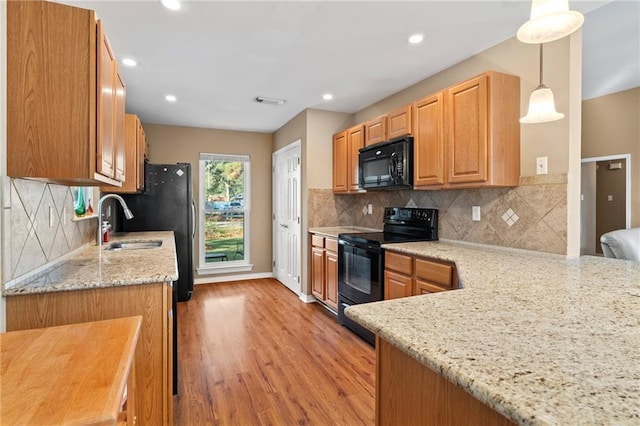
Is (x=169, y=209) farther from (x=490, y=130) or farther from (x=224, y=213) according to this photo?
(x=490, y=130)

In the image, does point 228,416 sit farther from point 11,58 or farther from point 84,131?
point 11,58

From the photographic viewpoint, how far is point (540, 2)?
1308 mm

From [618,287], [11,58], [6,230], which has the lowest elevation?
[618,287]

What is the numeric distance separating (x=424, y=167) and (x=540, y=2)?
158 centimetres

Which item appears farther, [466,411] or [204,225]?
[204,225]

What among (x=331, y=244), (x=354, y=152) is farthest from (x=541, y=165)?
(x=331, y=244)

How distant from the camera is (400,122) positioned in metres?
3.10

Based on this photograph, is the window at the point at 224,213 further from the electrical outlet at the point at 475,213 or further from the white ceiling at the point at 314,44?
the electrical outlet at the point at 475,213

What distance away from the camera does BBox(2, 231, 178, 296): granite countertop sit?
1.43m

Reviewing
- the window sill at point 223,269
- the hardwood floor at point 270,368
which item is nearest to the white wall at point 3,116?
the hardwood floor at point 270,368

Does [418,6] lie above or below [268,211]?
above

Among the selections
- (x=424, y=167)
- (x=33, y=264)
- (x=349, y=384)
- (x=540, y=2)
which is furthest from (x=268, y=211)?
(x=540, y=2)

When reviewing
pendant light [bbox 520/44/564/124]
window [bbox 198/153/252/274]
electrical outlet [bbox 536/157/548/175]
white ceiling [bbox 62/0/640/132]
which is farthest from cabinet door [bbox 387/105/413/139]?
window [bbox 198/153/252/274]

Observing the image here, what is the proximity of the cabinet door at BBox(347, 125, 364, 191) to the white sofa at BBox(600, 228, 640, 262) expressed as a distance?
2.21 metres
